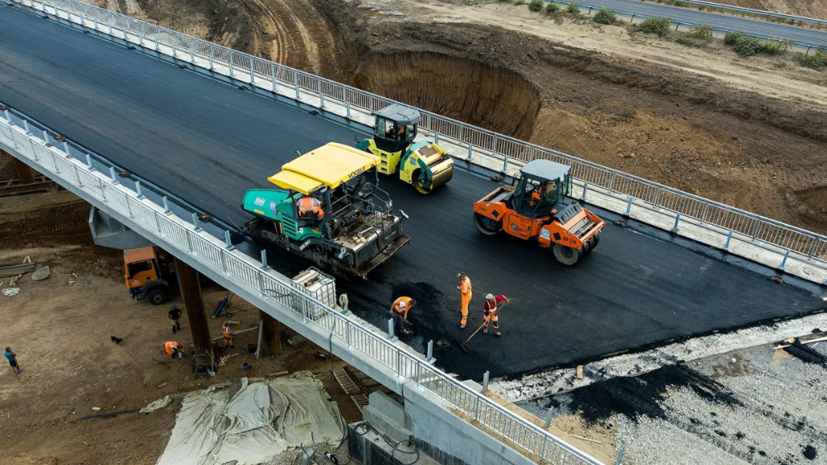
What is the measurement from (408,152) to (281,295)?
22.9 ft

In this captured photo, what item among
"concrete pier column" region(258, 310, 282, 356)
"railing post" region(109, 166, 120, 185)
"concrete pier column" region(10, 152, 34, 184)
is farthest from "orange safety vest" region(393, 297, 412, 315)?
"concrete pier column" region(10, 152, 34, 184)

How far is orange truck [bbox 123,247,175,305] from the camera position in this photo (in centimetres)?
2383

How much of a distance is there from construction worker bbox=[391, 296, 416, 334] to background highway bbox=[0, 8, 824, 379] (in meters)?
0.30

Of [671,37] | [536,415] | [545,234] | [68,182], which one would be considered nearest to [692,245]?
[545,234]

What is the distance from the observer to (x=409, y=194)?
1883cm

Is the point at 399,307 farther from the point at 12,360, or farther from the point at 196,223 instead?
the point at 12,360

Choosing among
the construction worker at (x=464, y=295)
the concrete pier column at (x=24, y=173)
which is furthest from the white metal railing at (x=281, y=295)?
the concrete pier column at (x=24, y=173)

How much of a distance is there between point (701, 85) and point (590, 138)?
6.78 metres

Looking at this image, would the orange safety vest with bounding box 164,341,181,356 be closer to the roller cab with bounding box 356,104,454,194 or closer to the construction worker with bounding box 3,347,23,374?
the construction worker with bounding box 3,347,23,374

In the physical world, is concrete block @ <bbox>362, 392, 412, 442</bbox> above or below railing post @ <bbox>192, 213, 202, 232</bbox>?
below

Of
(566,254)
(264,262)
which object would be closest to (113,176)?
(264,262)

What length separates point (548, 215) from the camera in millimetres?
15555

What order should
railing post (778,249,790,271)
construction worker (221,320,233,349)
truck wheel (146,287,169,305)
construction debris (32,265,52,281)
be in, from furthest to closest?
construction debris (32,265,52,281)
truck wheel (146,287,169,305)
construction worker (221,320,233,349)
railing post (778,249,790,271)

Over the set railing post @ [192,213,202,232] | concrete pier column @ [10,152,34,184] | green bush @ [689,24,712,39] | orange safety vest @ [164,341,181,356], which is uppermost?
green bush @ [689,24,712,39]
